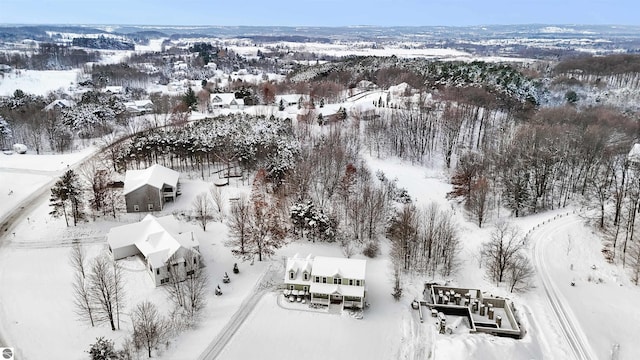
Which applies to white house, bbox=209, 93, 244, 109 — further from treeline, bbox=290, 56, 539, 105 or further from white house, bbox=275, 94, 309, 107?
treeline, bbox=290, 56, 539, 105

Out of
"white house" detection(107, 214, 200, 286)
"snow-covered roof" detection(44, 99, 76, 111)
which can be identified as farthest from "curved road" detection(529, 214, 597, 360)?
"snow-covered roof" detection(44, 99, 76, 111)

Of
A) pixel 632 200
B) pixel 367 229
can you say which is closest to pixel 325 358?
pixel 367 229

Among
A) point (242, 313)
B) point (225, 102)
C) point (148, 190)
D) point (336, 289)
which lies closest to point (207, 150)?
point (148, 190)

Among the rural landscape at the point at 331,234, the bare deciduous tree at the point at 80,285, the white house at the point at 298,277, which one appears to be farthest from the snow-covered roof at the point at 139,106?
the white house at the point at 298,277

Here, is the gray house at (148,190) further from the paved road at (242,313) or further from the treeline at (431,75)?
the treeline at (431,75)

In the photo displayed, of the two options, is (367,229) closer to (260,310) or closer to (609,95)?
(260,310)

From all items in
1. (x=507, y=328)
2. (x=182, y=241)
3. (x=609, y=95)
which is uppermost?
(x=609, y=95)

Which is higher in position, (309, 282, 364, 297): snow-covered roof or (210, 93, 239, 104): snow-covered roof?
(210, 93, 239, 104): snow-covered roof
